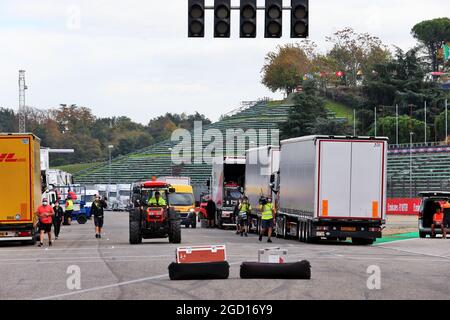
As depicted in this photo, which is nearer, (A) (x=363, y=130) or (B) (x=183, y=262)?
(B) (x=183, y=262)

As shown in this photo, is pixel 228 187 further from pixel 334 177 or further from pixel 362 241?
pixel 334 177

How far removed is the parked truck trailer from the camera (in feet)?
194

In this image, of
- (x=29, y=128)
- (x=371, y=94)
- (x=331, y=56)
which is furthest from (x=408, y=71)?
(x=29, y=128)

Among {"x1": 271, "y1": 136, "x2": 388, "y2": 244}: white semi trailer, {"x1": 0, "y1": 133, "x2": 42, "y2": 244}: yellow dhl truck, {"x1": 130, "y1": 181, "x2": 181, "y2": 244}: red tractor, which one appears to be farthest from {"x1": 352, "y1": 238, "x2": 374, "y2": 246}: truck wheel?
{"x1": 0, "y1": 133, "x2": 42, "y2": 244}: yellow dhl truck

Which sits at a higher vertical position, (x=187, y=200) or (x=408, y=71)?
(x=408, y=71)

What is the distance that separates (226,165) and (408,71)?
8124 centimetres

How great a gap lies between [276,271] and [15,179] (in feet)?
61.3

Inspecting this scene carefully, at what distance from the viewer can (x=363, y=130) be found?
136 meters

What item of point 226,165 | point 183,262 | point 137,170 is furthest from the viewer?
point 137,170

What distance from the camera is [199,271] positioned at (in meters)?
22.6

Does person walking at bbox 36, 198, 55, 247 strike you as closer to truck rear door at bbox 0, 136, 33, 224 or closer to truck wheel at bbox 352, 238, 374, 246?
truck rear door at bbox 0, 136, 33, 224

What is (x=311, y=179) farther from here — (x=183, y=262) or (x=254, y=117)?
(x=254, y=117)

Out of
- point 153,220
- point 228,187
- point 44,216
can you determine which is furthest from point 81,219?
point 153,220
